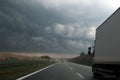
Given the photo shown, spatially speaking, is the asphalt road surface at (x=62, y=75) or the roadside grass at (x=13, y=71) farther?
the roadside grass at (x=13, y=71)

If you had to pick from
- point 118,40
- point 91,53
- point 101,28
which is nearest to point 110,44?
point 118,40

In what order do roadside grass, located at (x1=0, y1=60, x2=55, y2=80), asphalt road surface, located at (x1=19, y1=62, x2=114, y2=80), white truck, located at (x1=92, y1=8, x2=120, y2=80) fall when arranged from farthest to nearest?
roadside grass, located at (x1=0, y1=60, x2=55, y2=80)
asphalt road surface, located at (x1=19, y1=62, x2=114, y2=80)
white truck, located at (x1=92, y1=8, x2=120, y2=80)

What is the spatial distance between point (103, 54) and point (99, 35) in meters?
2.39

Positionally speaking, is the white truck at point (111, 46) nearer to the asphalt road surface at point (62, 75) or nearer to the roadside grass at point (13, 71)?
the asphalt road surface at point (62, 75)

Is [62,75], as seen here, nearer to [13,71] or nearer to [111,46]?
[13,71]

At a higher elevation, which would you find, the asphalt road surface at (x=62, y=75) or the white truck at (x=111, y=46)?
the white truck at (x=111, y=46)

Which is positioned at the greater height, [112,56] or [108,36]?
[108,36]

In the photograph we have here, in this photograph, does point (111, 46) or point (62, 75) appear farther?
point (62, 75)

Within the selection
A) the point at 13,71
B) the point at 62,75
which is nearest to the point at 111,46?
the point at 62,75

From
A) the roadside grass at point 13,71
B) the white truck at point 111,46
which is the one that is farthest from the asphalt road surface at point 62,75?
the white truck at point 111,46

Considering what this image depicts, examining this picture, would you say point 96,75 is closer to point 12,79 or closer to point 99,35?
point 99,35

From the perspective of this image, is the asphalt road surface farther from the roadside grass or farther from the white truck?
the white truck

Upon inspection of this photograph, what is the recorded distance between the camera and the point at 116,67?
14375 millimetres

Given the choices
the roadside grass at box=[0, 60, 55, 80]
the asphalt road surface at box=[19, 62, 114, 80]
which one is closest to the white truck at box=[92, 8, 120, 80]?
the asphalt road surface at box=[19, 62, 114, 80]
